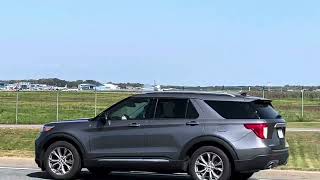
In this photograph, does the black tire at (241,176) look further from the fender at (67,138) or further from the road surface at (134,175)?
the fender at (67,138)

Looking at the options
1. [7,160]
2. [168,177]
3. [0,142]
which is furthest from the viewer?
[0,142]

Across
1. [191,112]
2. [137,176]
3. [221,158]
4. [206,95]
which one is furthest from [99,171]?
[221,158]

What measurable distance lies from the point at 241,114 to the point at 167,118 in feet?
4.35

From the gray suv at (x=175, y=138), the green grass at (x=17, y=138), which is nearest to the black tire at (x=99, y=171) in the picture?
the gray suv at (x=175, y=138)

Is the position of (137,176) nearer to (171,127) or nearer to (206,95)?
(171,127)

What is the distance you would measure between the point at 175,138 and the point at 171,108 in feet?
2.03

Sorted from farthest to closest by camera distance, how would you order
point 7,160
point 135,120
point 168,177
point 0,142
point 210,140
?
point 0,142
point 7,160
point 168,177
point 135,120
point 210,140

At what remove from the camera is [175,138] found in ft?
34.9

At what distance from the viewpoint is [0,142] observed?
81.3 ft

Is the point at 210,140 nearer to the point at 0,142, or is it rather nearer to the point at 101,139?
the point at 101,139

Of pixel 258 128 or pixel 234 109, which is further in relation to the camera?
pixel 234 109

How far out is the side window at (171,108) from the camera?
10.9m

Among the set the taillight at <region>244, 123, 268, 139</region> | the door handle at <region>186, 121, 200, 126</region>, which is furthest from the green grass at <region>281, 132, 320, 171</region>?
the door handle at <region>186, 121, 200, 126</region>

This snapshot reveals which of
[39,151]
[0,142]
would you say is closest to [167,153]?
[39,151]
